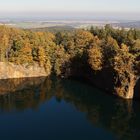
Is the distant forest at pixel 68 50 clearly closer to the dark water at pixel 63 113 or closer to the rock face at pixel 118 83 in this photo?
the rock face at pixel 118 83

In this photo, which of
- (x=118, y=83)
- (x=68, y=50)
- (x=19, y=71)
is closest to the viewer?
(x=118, y=83)

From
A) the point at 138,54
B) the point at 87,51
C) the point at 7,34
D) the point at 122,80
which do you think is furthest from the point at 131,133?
the point at 7,34

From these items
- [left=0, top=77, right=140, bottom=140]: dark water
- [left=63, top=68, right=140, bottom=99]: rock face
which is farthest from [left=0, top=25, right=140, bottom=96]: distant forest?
[left=0, top=77, right=140, bottom=140]: dark water

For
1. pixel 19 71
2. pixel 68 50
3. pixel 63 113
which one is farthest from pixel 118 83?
pixel 19 71

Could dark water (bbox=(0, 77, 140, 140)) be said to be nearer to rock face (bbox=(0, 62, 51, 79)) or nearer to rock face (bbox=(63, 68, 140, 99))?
rock face (bbox=(63, 68, 140, 99))

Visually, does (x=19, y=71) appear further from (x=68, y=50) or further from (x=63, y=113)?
(x=63, y=113)

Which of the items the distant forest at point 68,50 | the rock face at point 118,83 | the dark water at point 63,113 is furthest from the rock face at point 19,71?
the rock face at point 118,83
